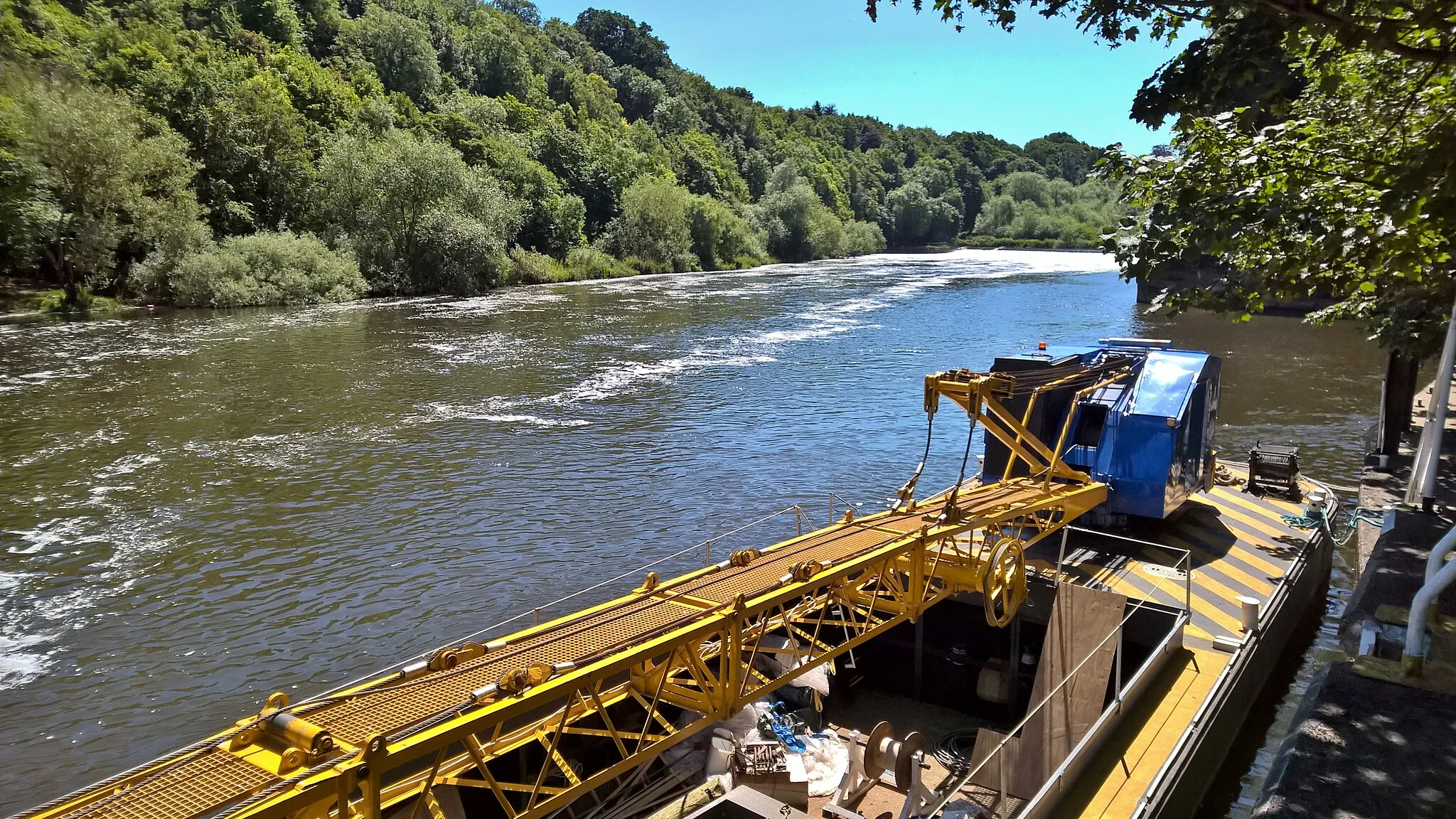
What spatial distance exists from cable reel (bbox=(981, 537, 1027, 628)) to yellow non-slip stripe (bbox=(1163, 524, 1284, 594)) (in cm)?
488

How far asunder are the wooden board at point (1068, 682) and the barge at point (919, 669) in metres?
0.04

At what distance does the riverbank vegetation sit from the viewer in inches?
310

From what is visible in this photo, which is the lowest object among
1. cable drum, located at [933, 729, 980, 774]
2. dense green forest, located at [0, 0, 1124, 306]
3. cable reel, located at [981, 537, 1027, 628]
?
cable drum, located at [933, 729, 980, 774]

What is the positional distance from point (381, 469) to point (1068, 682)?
18.7 meters

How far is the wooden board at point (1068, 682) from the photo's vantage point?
10.4m

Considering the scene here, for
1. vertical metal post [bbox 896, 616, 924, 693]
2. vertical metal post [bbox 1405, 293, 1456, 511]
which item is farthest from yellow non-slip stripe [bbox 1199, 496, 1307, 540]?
vertical metal post [bbox 896, 616, 924, 693]

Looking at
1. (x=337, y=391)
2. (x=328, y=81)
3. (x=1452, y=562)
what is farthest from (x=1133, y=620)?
(x=328, y=81)

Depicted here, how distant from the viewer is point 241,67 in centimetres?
7350

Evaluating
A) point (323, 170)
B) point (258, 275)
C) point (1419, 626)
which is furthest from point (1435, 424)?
point (323, 170)

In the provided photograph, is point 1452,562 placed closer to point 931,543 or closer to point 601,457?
point 931,543

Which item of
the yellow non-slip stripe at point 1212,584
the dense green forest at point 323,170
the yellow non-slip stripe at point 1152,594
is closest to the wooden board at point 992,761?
the yellow non-slip stripe at point 1152,594

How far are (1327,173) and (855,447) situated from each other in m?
15.9

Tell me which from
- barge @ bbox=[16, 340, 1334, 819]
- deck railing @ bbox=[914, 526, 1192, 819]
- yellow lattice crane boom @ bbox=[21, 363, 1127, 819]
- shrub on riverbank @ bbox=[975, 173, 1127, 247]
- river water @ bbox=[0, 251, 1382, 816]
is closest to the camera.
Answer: yellow lattice crane boom @ bbox=[21, 363, 1127, 819]

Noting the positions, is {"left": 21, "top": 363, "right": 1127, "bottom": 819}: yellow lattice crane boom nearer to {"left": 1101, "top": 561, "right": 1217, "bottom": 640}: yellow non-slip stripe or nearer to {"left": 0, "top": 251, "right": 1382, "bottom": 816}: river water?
{"left": 1101, "top": 561, "right": 1217, "bottom": 640}: yellow non-slip stripe
